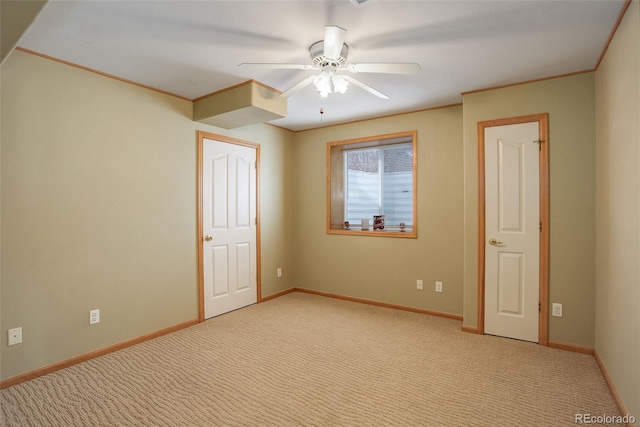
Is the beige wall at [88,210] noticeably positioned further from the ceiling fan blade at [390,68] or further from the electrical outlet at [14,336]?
the ceiling fan blade at [390,68]

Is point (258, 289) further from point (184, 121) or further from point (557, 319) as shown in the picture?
point (557, 319)

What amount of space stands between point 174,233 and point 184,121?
121 cm

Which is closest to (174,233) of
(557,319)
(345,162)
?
(345,162)

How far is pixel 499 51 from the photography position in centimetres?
247

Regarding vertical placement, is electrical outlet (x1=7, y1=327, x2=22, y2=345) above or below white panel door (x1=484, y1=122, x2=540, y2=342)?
below

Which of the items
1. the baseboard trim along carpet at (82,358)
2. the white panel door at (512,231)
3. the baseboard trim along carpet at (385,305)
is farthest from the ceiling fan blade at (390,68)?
the baseboard trim along carpet at (82,358)

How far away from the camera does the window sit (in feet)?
14.3

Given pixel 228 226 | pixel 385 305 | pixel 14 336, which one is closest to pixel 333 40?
pixel 228 226

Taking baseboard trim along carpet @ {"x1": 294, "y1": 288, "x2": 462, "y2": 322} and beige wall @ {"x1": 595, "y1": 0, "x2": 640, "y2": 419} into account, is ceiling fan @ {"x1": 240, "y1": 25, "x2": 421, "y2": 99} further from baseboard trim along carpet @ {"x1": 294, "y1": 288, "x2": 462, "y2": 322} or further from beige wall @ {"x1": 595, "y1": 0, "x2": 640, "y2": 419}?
baseboard trim along carpet @ {"x1": 294, "y1": 288, "x2": 462, "y2": 322}

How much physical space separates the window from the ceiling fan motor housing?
1.99 meters

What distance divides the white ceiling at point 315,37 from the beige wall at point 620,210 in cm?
27

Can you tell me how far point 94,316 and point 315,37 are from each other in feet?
9.51

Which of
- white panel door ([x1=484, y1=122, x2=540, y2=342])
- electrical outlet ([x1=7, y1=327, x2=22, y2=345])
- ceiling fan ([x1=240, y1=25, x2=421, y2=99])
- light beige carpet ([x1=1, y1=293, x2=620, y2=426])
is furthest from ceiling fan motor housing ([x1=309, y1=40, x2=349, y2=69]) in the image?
electrical outlet ([x1=7, y1=327, x2=22, y2=345])

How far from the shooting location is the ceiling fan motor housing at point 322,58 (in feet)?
7.44
